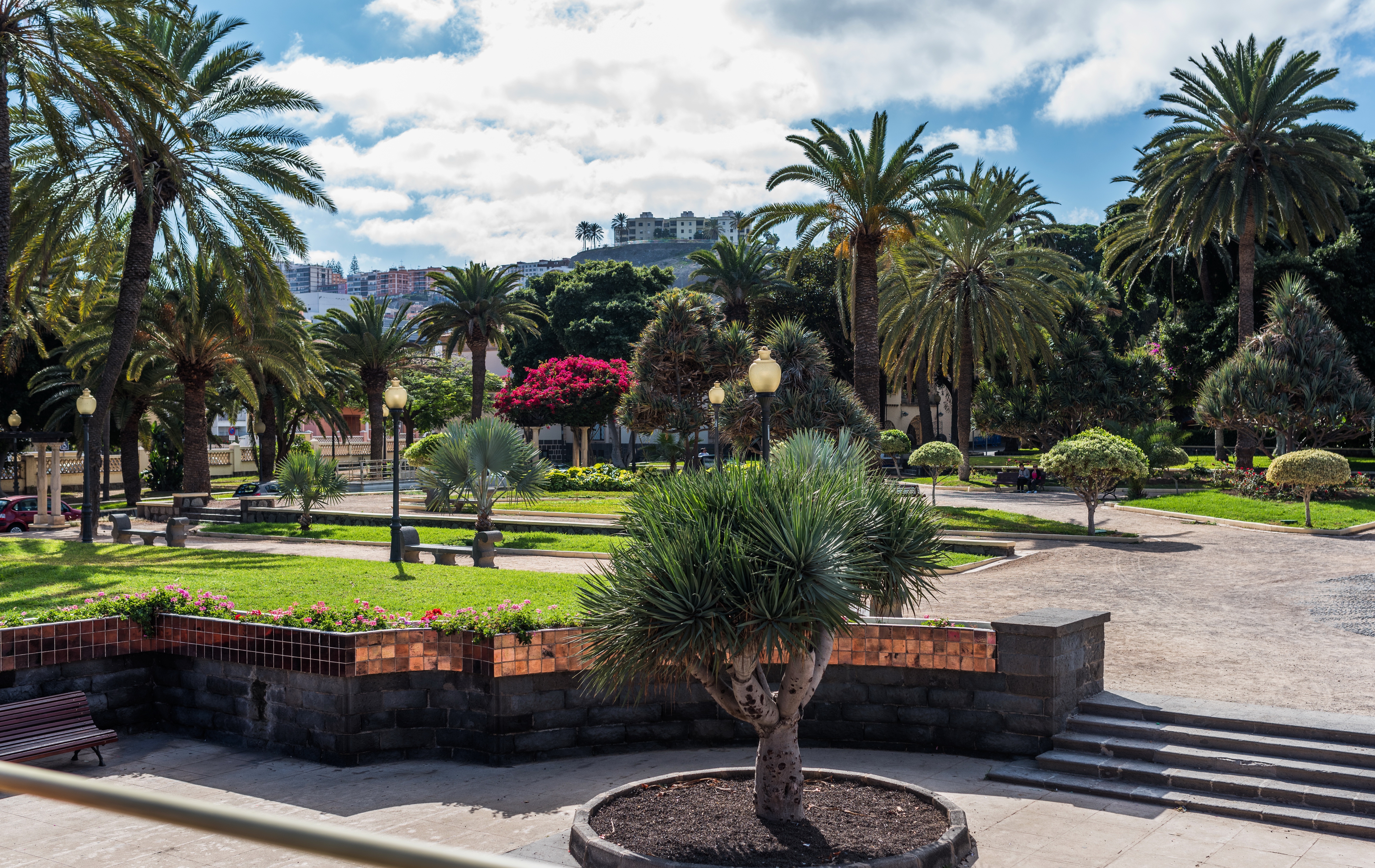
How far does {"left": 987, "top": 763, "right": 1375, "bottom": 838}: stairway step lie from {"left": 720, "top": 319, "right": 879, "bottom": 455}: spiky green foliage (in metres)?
16.5

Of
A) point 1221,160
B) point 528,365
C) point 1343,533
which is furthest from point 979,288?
point 528,365

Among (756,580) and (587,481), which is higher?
(756,580)

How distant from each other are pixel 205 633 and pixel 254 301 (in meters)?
14.7

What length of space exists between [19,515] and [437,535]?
15398 mm

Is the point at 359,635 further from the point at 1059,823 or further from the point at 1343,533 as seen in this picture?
the point at 1343,533

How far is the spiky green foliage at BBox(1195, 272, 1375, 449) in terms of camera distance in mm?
29828

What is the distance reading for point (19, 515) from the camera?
98.5ft

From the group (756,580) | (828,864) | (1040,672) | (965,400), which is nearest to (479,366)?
(965,400)

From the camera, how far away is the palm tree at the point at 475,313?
156 feet

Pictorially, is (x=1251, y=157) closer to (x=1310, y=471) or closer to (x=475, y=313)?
(x=1310, y=471)

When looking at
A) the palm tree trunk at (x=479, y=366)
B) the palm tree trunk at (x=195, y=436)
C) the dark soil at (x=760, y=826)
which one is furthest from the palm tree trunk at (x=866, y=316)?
the palm tree trunk at (x=479, y=366)

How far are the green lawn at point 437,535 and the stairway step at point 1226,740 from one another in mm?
12172

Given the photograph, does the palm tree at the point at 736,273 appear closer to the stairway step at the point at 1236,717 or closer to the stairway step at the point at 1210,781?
the stairway step at the point at 1236,717

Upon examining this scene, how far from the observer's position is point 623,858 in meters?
6.32
